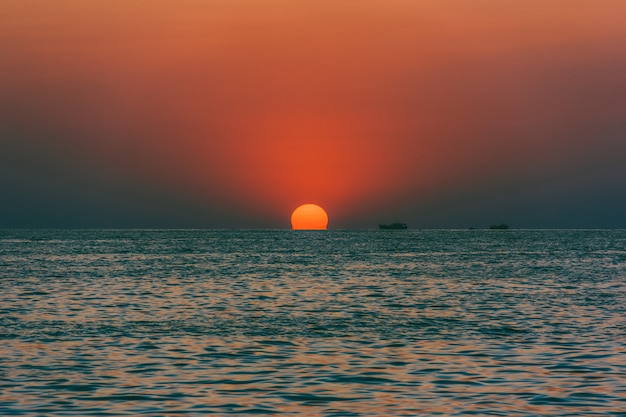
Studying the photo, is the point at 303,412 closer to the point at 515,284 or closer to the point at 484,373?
the point at 484,373

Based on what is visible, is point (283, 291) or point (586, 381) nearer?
point (586, 381)

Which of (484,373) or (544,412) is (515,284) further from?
(544,412)

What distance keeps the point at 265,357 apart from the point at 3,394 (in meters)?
8.42

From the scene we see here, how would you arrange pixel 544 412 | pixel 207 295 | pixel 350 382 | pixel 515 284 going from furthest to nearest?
pixel 515 284
pixel 207 295
pixel 350 382
pixel 544 412

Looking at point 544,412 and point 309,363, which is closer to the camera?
point 544,412

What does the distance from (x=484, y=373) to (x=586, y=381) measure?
262 cm

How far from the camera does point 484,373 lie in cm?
2547

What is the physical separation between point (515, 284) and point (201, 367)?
43.0m

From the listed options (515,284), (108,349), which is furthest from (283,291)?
(108,349)

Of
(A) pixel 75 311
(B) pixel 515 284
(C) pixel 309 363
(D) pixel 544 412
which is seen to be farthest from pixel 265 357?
(B) pixel 515 284

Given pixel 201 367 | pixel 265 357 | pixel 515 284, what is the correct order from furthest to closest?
pixel 515 284
pixel 265 357
pixel 201 367

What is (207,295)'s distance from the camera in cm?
5622

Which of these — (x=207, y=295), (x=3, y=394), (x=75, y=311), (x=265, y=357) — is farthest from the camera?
(x=207, y=295)

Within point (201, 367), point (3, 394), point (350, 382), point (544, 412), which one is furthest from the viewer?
point (201, 367)
